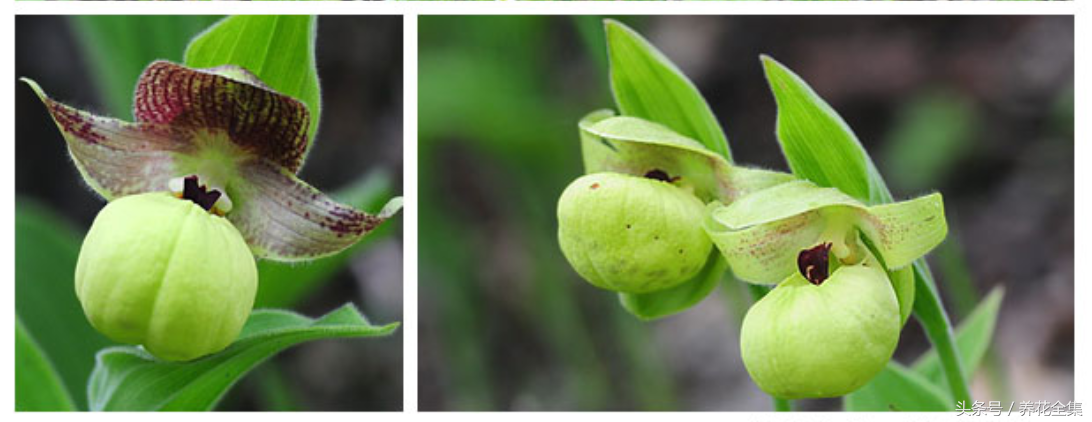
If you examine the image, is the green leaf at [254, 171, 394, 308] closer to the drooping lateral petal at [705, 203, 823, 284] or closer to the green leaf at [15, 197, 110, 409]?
the green leaf at [15, 197, 110, 409]

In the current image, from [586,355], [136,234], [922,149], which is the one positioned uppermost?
[136,234]

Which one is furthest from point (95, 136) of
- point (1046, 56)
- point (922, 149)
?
point (1046, 56)

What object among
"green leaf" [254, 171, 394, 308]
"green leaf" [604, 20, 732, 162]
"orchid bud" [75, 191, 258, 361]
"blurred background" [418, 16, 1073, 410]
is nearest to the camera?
"orchid bud" [75, 191, 258, 361]

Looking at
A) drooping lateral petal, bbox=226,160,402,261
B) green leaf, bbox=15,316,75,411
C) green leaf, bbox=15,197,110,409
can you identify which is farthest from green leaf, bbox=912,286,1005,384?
green leaf, bbox=15,197,110,409

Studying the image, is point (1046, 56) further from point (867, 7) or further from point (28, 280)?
point (28, 280)

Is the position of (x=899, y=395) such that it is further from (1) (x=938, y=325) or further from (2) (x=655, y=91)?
(2) (x=655, y=91)

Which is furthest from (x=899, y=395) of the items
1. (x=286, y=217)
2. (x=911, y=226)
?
(x=286, y=217)

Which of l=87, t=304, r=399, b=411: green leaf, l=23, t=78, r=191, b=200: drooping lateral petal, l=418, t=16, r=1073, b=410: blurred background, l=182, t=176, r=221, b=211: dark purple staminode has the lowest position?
l=418, t=16, r=1073, b=410: blurred background
